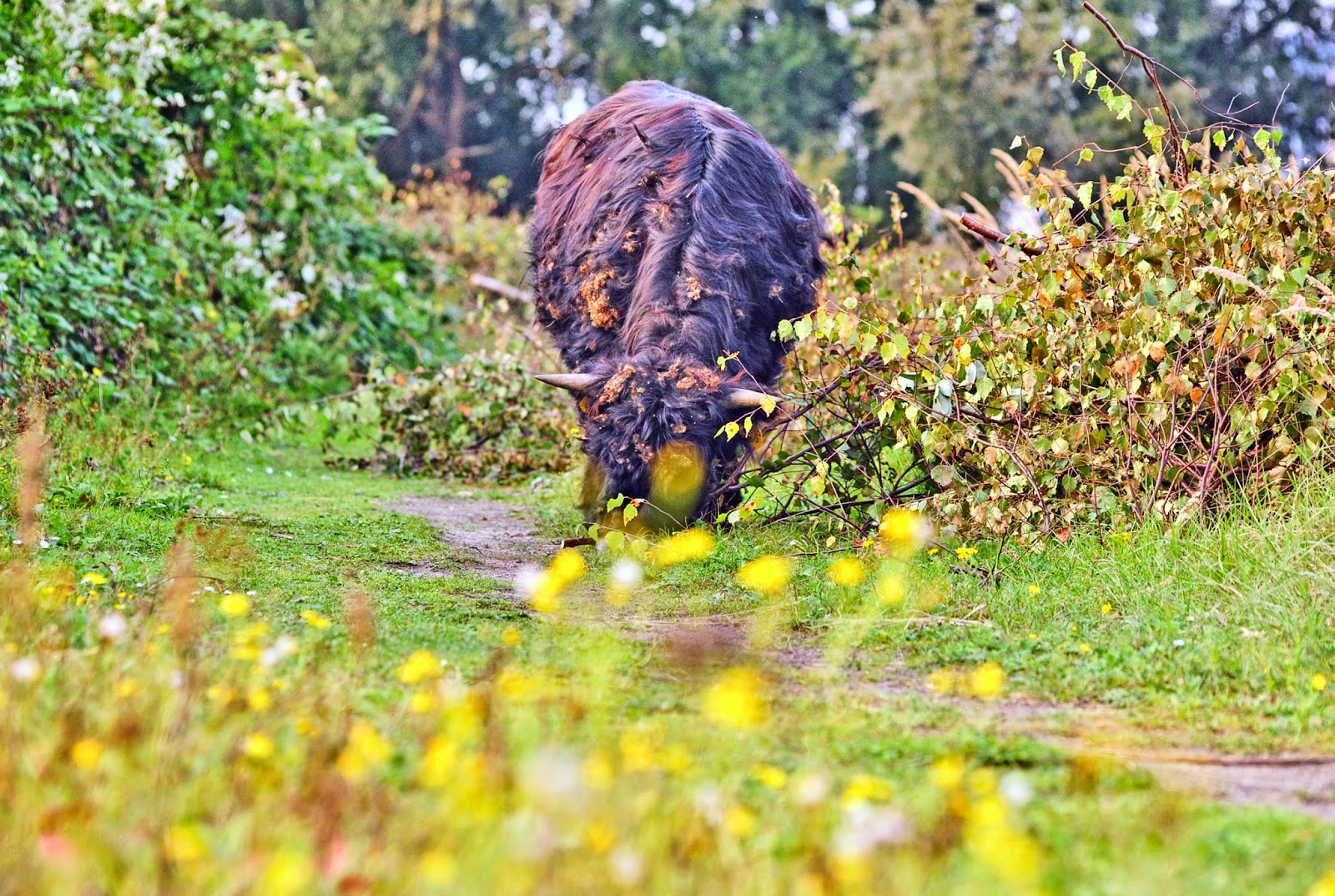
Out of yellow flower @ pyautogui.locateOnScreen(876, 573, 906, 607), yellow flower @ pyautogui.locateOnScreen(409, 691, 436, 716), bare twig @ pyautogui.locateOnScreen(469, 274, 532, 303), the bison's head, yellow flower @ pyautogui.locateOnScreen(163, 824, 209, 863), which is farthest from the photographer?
bare twig @ pyautogui.locateOnScreen(469, 274, 532, 303)

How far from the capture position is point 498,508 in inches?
320

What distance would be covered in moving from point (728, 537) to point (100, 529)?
8.29 ft

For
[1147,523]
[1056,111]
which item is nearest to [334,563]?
[1147,523]

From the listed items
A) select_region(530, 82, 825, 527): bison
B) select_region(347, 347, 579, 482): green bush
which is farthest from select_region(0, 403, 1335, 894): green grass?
select_region(347, 347, 579, 482): green bush

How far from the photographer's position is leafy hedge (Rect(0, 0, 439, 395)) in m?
8.83

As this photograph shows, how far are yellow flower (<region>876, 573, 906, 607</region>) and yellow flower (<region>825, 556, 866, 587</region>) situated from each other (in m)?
0.07

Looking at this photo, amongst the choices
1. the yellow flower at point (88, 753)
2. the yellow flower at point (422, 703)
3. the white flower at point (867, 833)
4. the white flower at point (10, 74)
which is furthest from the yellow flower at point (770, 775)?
the white flower at point (10, 74)

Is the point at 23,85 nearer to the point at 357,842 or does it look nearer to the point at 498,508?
the point at 498,508

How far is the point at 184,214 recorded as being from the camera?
407 inches

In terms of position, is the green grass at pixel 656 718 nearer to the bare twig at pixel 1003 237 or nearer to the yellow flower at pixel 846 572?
the yellow flower at pixel 846 572

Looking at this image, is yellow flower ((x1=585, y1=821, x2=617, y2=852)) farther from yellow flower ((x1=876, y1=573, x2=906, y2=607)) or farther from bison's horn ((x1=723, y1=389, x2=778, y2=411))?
bison's horn ((x1=723, y1=389, x2=778, y2=411))

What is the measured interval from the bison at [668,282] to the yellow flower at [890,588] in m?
0.79

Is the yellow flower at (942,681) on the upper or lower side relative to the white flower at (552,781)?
lower

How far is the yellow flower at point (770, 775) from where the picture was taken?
101 inches
